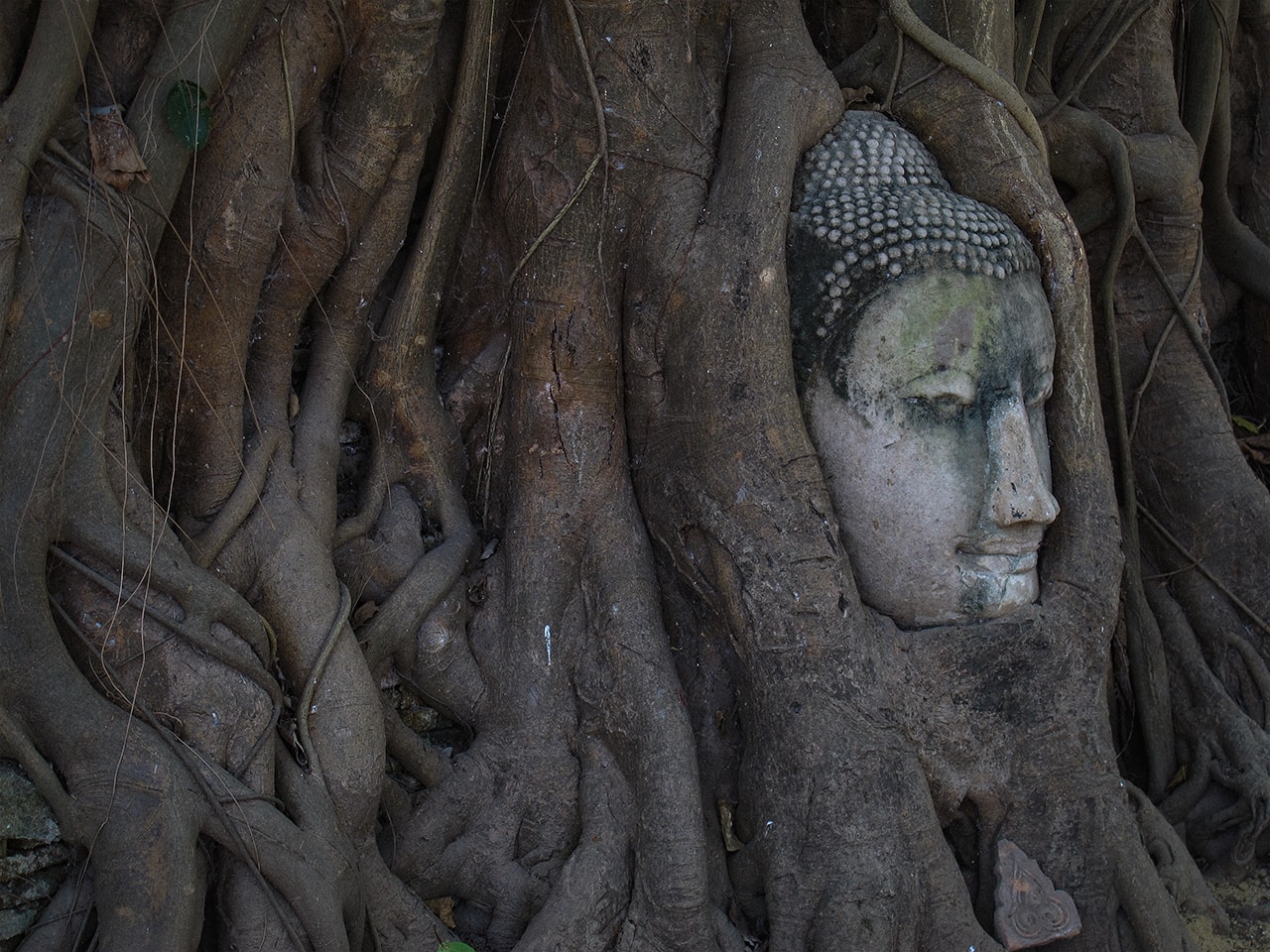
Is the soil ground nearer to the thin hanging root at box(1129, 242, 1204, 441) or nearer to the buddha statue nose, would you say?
the buddha statue nose

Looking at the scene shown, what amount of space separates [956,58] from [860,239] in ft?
2.16

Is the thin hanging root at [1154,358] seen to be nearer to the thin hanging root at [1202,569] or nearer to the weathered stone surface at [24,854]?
the thin hanging root at [1202,569]

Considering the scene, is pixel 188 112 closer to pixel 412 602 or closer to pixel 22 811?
pixel 412 602

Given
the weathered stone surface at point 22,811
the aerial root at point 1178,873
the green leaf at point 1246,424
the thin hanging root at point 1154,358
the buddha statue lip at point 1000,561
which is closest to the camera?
the weathered stone surface at point 22,811

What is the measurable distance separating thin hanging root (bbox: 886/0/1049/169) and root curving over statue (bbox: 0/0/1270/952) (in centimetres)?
2

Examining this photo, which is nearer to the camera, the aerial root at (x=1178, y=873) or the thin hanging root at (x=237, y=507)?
the thin hanging root at (x=237, y=507)

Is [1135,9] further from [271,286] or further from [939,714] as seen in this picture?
[271,286]

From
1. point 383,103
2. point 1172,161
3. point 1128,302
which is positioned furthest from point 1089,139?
point 383,103

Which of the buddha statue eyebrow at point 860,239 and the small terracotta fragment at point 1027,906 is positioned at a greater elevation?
the buddha statue eyebrow at point 860,239

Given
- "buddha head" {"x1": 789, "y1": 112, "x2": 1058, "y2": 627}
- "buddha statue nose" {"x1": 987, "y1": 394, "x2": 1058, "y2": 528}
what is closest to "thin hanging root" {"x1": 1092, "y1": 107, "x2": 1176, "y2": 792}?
"buddha head" {"x1": 789, "y1": 112, "x2": 1058, "y2": 627}

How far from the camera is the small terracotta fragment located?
2.71 meters

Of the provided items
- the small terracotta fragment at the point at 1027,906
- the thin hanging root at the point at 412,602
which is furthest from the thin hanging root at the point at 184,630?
the small terracotta fragment at the point at 1027,906

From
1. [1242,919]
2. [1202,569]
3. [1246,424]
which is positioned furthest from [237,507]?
[1246,424]

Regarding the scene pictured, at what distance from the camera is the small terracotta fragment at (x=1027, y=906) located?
2.71m
